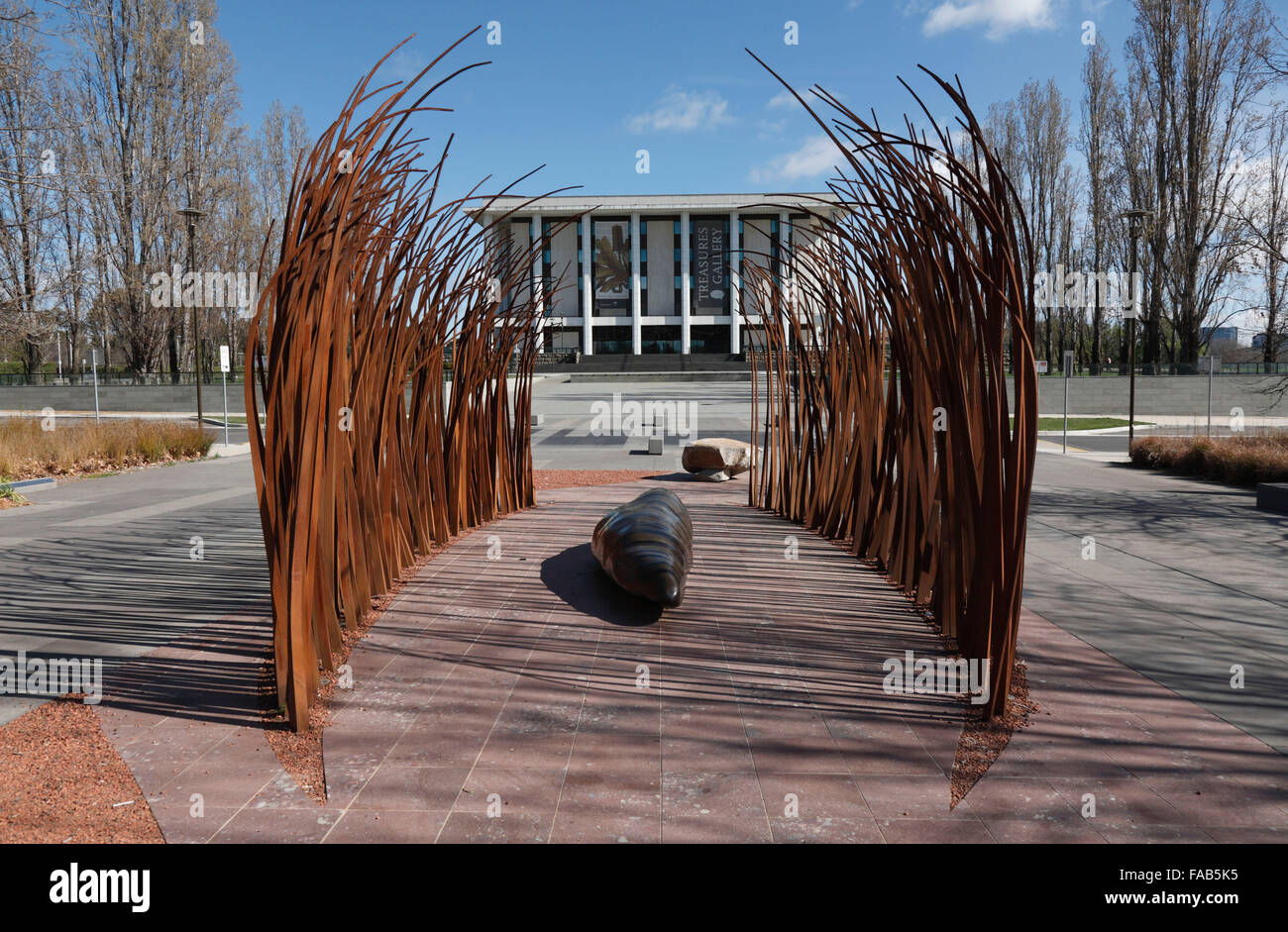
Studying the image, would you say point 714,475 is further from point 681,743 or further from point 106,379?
point 106,379

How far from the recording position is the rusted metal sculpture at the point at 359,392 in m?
3.30

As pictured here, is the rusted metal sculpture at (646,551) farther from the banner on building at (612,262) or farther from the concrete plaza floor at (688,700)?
the banner on building at (612,262)

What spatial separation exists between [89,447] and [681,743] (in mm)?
14318

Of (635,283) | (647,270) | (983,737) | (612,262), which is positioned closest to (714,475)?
(983,737)

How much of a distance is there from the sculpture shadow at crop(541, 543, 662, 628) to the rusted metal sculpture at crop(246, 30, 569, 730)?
110 cm

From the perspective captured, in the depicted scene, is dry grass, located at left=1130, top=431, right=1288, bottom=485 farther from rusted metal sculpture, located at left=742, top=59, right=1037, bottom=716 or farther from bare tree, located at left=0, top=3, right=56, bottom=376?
bare tree, located at left=0, top=3, right=56, bottom=376

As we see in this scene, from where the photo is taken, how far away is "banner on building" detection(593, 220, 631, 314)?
188 feet

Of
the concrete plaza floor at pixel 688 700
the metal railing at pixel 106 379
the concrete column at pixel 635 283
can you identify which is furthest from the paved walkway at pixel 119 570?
the concrete column at pixel 635 283

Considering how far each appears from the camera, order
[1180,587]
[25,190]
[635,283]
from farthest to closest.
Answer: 1. [635,283]
2. [25,190]
3. [1180,587]

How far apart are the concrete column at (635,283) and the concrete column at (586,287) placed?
277cm

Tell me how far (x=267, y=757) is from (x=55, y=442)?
13.3 m

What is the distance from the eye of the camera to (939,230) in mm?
3650

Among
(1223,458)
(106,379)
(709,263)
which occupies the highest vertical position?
(709,263)

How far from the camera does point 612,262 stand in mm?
57375
